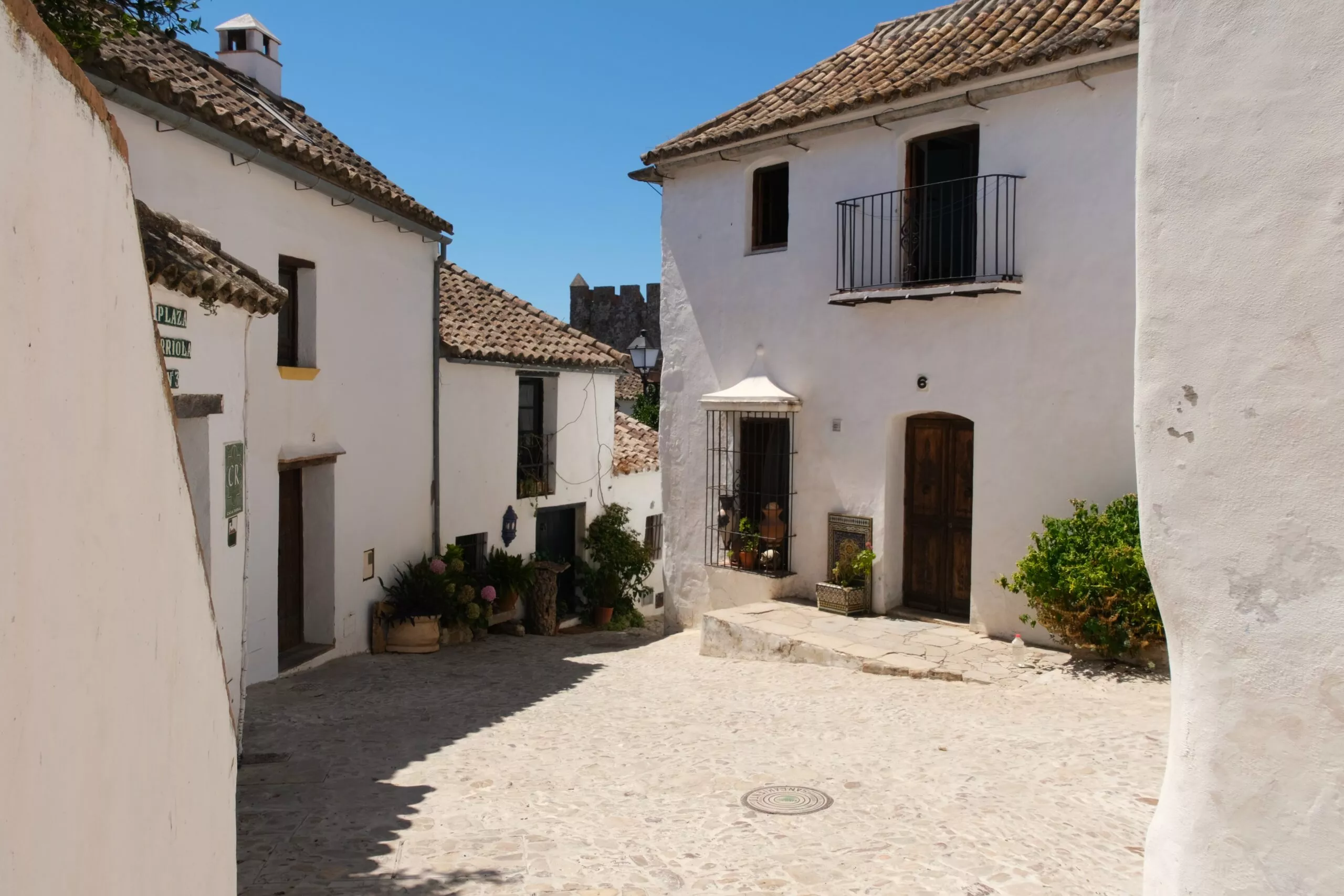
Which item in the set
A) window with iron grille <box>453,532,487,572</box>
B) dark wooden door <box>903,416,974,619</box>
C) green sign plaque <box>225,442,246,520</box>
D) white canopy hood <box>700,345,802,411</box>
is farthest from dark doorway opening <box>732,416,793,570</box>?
green sign plaque <box>225,442,246,520</box>

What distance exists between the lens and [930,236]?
10.8 metres

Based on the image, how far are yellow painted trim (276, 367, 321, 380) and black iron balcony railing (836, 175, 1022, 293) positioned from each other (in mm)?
5684

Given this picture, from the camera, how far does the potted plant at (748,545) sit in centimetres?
1242

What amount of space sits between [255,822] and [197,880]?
2.68m

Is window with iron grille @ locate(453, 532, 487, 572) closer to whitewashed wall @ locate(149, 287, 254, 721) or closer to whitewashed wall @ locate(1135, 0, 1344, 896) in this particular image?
whitewashed wall @ locate(149, 287, 254, 721)

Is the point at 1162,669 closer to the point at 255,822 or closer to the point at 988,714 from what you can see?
the point at 988,714

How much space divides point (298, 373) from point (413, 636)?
345 cm

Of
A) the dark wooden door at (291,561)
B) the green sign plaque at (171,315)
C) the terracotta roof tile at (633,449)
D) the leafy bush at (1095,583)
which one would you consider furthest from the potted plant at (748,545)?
the green sign plaque at (171,315)

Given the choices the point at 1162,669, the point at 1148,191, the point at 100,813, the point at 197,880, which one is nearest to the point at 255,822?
the point at 197,880

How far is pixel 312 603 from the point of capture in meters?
11.1

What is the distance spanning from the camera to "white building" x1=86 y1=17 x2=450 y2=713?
7477 mm

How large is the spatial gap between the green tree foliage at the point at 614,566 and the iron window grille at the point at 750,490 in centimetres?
462

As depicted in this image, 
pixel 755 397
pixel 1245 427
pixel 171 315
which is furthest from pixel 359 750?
pixel 755 397

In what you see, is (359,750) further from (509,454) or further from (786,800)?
(509,454)
